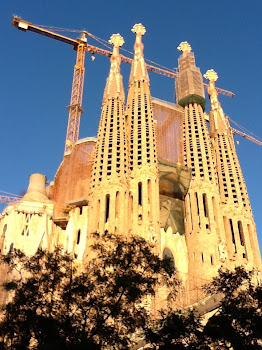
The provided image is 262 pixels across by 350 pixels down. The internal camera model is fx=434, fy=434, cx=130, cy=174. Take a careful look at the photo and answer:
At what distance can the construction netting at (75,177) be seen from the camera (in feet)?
113

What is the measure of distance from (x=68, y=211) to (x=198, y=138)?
42.8 feet

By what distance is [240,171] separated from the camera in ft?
123

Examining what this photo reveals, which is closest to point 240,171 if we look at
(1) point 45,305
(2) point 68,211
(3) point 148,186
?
(3) point 148,186

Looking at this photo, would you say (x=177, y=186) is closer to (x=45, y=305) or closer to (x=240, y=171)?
(x=240, y=171)

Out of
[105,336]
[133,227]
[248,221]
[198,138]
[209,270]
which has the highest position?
[198,138]

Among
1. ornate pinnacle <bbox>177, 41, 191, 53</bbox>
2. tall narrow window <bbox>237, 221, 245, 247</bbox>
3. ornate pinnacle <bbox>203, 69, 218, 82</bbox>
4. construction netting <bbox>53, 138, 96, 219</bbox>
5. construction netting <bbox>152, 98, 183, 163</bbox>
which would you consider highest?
ornate pinnacle <bbox>177, 41, 191, 53</bbox>

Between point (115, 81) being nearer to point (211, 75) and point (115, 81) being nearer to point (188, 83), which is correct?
point (188, 83)

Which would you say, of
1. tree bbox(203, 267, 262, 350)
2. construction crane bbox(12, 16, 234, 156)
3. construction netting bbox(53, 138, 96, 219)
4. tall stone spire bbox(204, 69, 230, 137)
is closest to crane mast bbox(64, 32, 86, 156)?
construction crane bbox(12, 16, 234, 156)

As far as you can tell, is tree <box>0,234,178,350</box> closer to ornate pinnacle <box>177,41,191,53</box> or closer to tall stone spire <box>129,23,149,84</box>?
tall stone spire <box>129,23,149,84</box>

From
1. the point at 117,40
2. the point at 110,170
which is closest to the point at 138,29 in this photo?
the point at 117,40

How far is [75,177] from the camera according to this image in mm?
35312

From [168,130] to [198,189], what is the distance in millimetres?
8289

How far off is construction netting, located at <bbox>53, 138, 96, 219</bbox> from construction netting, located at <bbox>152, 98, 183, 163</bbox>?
20.4 ft

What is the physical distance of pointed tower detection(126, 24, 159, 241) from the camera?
29.9m
